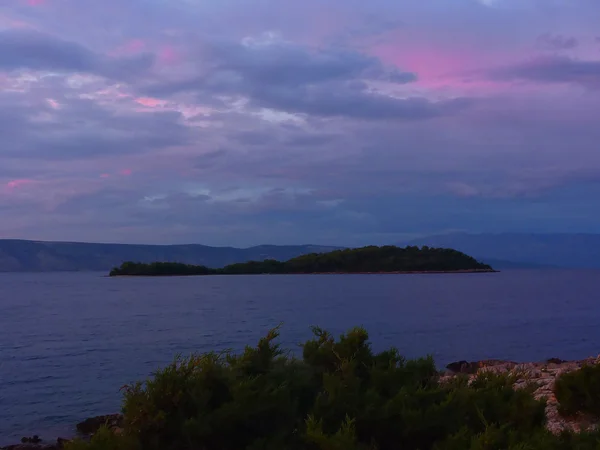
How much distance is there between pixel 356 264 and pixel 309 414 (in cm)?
16141

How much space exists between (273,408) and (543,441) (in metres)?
2.46

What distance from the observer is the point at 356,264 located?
16700cm

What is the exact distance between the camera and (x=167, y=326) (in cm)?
4984

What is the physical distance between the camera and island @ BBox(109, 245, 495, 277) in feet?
548

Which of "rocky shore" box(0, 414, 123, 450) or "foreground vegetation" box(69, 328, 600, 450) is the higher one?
"foreground vegetation" box(69, 328, 600, 450)

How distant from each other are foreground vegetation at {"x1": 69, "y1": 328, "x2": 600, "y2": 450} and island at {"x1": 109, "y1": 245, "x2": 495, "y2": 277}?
15910cm

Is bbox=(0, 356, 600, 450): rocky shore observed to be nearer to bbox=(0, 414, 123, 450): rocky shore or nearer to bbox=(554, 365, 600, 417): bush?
bbox=(0, 414, 123, 450): rocky shore

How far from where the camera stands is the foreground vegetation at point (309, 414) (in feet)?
19.7

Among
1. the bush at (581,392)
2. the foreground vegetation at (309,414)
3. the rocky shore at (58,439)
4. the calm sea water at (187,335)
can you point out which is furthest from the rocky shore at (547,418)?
the calm sea water at (187,335)

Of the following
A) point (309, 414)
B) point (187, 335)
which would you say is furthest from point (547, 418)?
point (187, 335)

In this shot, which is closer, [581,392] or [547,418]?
[547,418]

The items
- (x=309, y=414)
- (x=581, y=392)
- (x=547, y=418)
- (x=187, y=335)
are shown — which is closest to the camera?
(x=309, y=414)

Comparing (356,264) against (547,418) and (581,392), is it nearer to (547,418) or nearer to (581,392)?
(581,392)

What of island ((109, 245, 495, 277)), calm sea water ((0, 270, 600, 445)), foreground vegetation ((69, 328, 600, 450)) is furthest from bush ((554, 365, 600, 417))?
island ((109, 245, 495, 277))
